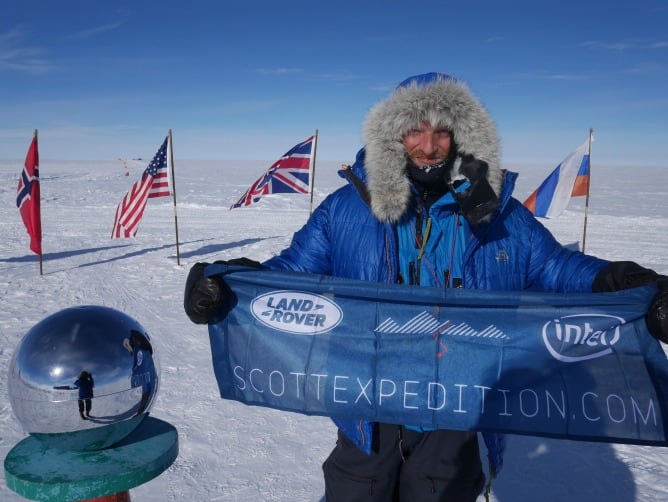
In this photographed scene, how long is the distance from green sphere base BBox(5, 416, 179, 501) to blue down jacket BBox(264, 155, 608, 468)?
3.81 ft

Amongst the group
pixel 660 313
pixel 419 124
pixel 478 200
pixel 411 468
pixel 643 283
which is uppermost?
pixel 419 124

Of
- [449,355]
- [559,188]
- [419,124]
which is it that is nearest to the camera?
[449,355]

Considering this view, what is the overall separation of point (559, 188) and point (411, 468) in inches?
302

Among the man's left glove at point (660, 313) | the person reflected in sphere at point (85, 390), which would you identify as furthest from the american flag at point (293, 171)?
the person reflected in sphere at point (85, 390)

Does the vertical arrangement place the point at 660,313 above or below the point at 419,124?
below

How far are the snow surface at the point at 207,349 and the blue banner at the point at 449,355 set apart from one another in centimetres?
69

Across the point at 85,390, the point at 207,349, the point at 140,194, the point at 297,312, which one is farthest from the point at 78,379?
the point at 140,194

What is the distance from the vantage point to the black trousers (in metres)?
2.27

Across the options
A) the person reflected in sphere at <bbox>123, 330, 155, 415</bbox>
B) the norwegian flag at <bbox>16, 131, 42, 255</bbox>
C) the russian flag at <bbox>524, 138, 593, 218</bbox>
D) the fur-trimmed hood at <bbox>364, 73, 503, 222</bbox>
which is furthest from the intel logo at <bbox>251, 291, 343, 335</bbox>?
the norwegian flag at <bbox>16, 131, 42, 255</bbox>

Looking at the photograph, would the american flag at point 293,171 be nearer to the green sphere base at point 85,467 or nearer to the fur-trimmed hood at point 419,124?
the fur-trimmed hood at point 419,124

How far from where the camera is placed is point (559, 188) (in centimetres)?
881

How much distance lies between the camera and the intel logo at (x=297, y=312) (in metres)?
2.37

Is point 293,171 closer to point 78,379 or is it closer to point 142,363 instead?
point 142,363

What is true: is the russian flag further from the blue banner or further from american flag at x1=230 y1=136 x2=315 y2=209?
the blue banner
